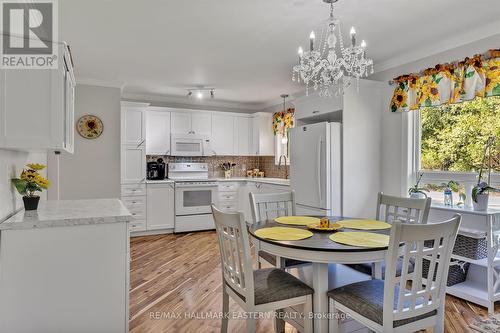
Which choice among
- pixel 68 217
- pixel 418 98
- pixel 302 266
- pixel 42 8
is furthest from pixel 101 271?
pixel 418 98

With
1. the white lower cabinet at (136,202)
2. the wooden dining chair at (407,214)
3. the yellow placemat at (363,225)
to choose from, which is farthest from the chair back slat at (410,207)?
the white lower cabinet at (136,202)

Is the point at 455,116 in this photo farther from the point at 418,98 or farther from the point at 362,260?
the point at 362,260

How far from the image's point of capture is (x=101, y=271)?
1.84m

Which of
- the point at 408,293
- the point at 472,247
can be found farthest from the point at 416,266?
the point at 472,247

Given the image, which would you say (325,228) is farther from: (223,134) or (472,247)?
(223,134)

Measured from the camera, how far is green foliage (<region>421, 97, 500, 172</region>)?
2.91 metres

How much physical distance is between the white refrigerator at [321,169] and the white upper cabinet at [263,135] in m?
2.21

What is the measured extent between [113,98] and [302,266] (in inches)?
150

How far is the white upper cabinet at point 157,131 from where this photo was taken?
5.55 meters

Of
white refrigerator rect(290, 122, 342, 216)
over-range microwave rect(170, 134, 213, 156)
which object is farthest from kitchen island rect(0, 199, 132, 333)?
over-range microwave rect(170, 134, 213, 156)

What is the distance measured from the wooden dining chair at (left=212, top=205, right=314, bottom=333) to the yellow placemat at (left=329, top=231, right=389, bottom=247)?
357mm

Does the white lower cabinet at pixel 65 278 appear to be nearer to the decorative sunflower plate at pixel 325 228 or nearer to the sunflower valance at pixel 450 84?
the decorative sunflower plate at pixel 325 228

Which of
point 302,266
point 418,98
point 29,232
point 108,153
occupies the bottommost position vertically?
point 302,266

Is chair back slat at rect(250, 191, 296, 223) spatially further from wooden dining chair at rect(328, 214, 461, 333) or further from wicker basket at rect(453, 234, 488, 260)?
wicker basket at rect(453, 234, 488, 260)
